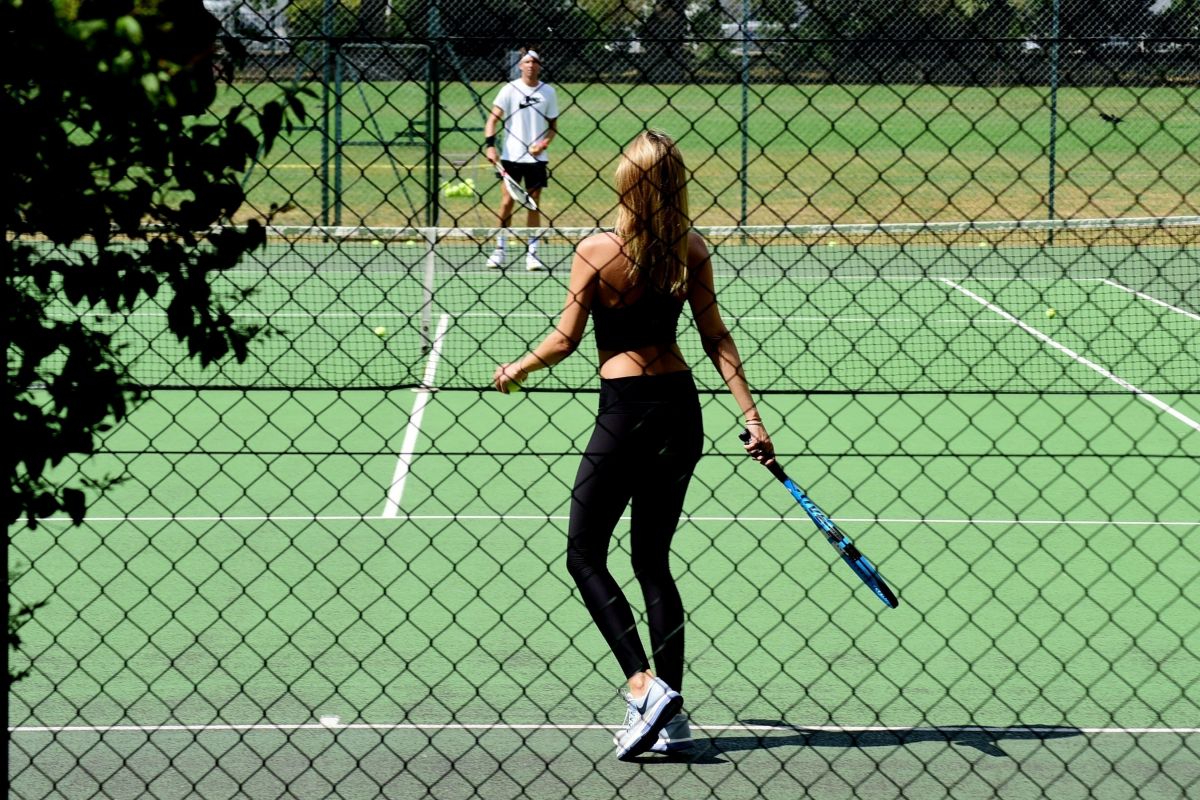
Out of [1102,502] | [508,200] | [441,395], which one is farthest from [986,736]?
[508,200]

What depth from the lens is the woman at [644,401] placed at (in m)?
4.37

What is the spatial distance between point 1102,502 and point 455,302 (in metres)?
8.10

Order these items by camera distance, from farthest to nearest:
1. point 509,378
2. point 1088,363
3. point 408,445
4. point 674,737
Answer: point 1088,363, point 408,445, point 674,737, point 509,378

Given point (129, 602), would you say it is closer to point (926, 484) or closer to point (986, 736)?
point (986, 736)

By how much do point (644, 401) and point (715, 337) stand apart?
10.9 inches

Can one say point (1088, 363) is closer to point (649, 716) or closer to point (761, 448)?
point (761, 448)

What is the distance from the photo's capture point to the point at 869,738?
474 cm

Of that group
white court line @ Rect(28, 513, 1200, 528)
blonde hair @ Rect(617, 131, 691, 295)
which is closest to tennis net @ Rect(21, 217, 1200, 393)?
white court line @ Rect(28, 513, 1200, 528)

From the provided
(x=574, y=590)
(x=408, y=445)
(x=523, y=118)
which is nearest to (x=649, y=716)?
(x=574, y=590)

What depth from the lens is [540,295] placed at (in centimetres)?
1478

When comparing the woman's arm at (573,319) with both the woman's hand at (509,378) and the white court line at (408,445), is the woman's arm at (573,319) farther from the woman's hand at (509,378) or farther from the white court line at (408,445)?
the white court line at (408,445)

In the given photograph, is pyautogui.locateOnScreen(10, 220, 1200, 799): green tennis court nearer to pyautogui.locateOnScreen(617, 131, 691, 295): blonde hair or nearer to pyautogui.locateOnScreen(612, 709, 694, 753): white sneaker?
pyautogui.locateOnScreen(612, 709, 694, 753): white sneaker

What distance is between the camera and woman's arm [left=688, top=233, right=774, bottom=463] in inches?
176

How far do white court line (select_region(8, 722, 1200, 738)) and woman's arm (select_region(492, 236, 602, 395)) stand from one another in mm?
1147
